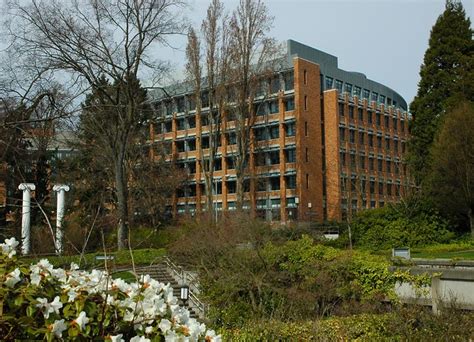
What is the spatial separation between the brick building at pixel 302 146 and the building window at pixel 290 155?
0.11m

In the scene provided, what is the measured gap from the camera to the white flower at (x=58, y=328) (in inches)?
109

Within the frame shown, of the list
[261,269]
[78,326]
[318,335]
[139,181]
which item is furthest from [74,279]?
[139,181]

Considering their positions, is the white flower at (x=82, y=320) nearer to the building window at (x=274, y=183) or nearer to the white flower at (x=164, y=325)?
the white flower at (x=164, y=325)

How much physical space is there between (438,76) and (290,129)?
77.7 feet

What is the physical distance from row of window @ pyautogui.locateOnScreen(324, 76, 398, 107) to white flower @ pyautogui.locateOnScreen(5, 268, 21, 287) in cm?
6646

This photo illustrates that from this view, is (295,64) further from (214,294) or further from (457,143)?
(214,294)

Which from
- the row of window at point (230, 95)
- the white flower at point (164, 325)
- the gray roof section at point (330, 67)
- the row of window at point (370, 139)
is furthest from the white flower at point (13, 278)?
the row of window at point (370, 139)

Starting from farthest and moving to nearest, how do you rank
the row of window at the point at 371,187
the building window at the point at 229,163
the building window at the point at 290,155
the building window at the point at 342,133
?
1. the building window at the point at 229,163
2. the building window at the point at 342,133
3. the building window at the point at 290,155
4. the row of window at the point at 371,187

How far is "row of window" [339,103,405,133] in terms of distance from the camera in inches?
2658

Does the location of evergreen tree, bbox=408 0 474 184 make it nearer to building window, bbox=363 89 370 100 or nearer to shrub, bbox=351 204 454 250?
shrub, bbox=351 204 454 250

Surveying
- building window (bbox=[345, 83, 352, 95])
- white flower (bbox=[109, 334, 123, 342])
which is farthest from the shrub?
building window (bbox=[345, 83, 352, 95])

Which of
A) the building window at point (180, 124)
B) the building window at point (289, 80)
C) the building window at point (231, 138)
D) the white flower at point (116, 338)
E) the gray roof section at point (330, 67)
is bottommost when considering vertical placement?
the white flower at point (116, 338)

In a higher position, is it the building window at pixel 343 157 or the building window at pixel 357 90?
the building window at pixel 357 90

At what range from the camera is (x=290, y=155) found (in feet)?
206
